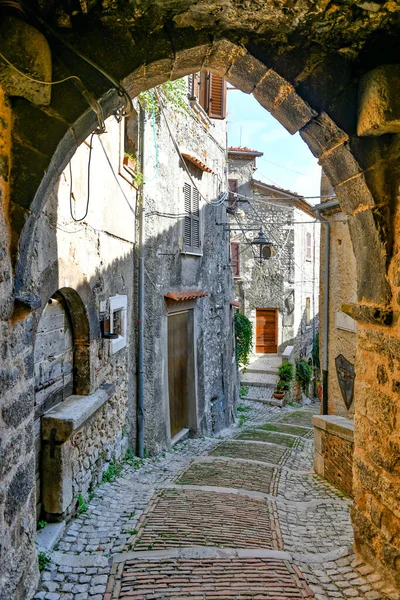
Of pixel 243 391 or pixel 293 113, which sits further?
pixel 243 391

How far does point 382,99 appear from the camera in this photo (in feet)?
7.91

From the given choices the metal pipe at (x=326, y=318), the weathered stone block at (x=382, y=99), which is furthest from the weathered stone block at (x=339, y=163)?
the metal pipe at (x=326, y=318)

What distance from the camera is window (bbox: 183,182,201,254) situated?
8234mm

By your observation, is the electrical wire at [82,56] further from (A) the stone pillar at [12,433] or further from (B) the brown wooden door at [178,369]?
(B) the brown wooden door at [178,369]

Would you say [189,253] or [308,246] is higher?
[308,246]

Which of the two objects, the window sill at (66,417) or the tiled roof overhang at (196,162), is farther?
the tiled roof overhang at (196,162)

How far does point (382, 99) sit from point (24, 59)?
1.88 m

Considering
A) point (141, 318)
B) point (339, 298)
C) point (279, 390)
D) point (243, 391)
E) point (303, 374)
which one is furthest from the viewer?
point (303, 374)

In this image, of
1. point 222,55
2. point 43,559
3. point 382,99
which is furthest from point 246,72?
point 43,559

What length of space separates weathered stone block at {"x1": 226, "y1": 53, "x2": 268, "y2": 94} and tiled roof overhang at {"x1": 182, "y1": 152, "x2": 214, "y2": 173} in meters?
5.42

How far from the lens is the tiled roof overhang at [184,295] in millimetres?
7068

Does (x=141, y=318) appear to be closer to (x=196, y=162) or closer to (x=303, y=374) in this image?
(x=196, y=162)

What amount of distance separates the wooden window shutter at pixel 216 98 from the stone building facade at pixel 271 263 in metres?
7.77

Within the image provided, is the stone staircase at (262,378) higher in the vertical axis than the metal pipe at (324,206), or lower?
lower
